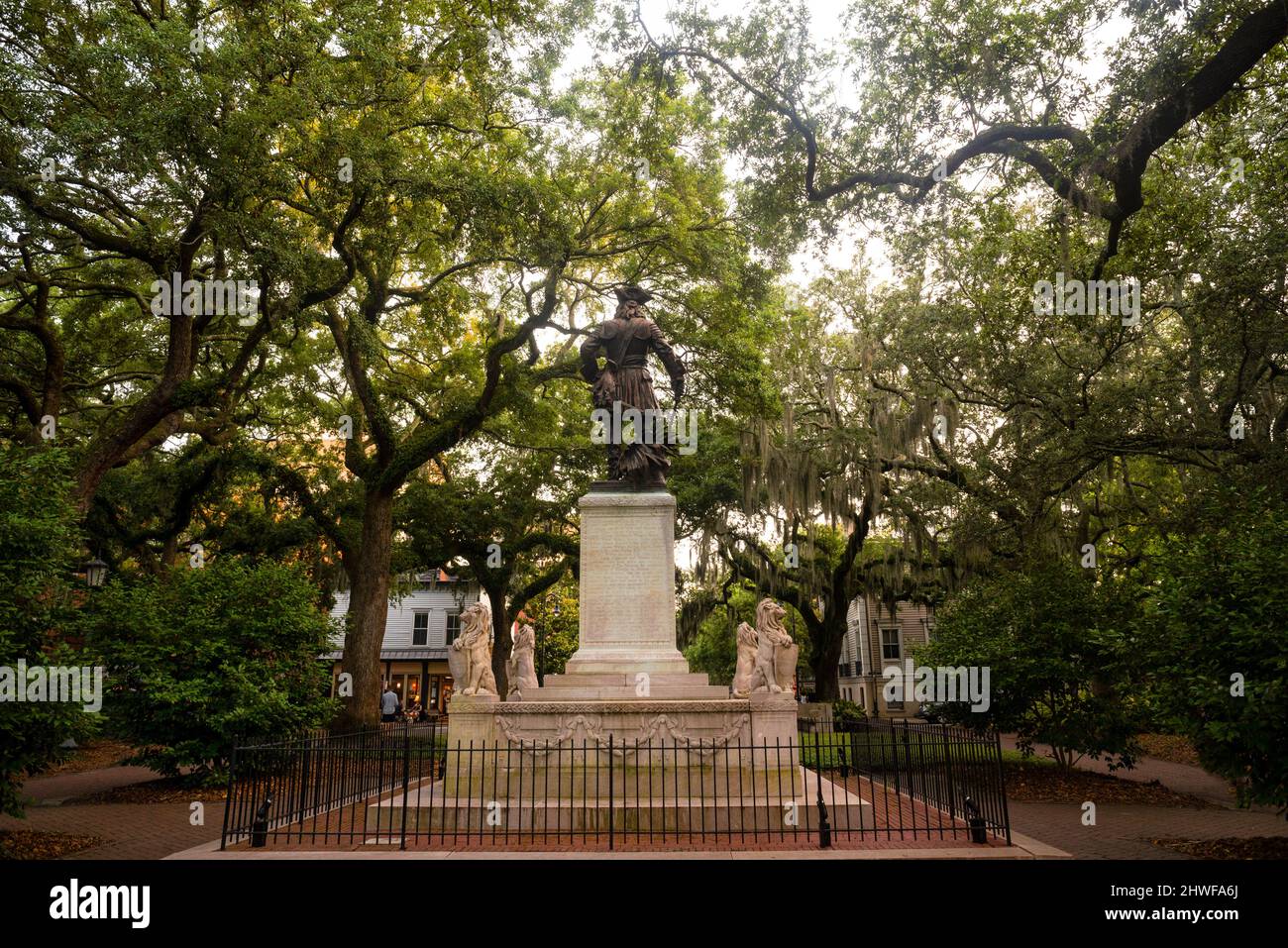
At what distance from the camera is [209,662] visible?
1494cm

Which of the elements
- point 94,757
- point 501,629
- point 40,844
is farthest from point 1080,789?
point 94,757

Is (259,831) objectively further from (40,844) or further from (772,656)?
(772,656)

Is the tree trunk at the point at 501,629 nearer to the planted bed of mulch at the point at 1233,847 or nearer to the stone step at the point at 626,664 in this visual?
the stone step at the point at 626,664

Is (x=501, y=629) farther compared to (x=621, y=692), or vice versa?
(x=501, y=629)

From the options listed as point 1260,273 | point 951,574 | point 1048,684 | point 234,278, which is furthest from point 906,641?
point 234,278

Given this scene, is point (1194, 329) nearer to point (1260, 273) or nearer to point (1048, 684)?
point (1260, 273)

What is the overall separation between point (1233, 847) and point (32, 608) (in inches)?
588

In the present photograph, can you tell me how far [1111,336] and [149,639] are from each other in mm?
19592

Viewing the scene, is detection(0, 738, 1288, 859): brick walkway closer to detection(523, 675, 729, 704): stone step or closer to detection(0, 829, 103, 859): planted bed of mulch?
detection(0, 829, 103, 859): planted bed of mulch

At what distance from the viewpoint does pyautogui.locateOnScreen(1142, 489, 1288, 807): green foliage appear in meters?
8.21

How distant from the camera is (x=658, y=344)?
47.5 feet

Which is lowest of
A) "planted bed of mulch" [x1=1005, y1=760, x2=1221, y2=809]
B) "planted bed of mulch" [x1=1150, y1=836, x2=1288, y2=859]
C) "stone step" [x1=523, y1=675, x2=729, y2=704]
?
"planted bed of mulch" [x1=1005, y1=760, x2=1221, y2=809]

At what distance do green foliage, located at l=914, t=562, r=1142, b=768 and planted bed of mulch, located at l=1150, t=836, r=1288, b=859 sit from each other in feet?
13.2

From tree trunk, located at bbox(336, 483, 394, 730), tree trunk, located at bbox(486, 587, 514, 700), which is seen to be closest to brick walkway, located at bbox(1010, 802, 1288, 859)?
tree trunk, located at bbox(336, 483, 394, 730)
